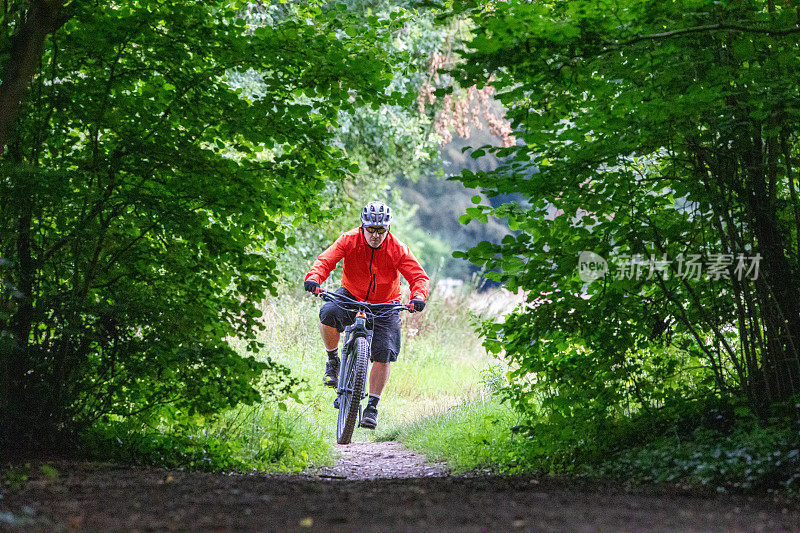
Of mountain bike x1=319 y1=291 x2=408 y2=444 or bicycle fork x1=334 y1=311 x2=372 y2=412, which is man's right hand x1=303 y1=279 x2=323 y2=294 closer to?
mountain bike x1=319 y1=291 x2=408 y2=444

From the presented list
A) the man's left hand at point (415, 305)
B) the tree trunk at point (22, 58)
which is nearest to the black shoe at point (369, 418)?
the man's left hand at point (415, 305)

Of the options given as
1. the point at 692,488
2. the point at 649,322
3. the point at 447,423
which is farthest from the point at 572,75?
the point at 447,423

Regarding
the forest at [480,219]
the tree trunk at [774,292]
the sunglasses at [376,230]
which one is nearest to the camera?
the forest at [480,219]

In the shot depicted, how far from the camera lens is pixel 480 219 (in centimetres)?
510

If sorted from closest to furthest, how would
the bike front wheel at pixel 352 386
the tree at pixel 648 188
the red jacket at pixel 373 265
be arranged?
the tree at pixel 648 188, the bike front wheel at pixel 352 386, the red jacket at pixel 373 265

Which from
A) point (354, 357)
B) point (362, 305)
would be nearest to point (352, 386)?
point (354, 357)

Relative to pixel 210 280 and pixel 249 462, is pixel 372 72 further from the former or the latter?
pixel 249 462

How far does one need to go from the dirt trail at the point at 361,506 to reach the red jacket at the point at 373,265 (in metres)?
2.89

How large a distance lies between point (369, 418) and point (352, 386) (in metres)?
0.32

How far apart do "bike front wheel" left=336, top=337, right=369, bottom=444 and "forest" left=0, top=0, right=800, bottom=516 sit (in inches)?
58.2

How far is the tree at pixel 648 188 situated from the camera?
4270mm

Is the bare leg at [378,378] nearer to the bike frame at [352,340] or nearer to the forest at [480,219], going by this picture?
the bike frame at [352,340]

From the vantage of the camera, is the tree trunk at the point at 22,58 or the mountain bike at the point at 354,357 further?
the mountain bike at the point at 354,357

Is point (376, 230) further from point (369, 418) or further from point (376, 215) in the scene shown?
point (369, 418)
